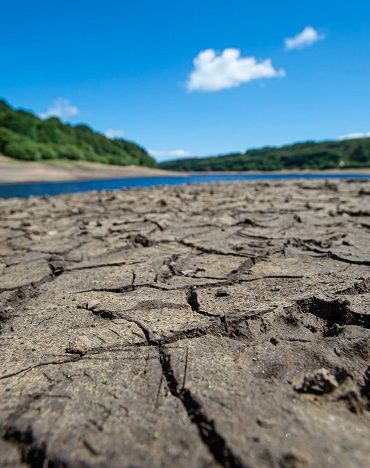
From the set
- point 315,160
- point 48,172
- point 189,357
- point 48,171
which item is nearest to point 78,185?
point 48,172

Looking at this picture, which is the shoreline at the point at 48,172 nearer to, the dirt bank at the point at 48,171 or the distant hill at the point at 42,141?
the dirt bank at the point at 48,171

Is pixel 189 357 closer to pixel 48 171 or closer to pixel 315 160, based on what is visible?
pixel 48 171

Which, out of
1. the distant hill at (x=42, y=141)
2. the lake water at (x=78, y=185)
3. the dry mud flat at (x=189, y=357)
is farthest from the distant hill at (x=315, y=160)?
the dry mud flat at (x=189, y=357)

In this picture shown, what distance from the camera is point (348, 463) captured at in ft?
2.31

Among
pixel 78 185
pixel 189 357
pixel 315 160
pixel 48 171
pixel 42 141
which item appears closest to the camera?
pixel 189 357

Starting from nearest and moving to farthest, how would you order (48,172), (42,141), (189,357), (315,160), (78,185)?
(189,357), (78,185), (48,172), (42,141), (315,160)

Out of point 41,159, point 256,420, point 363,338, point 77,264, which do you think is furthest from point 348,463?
point 41,159

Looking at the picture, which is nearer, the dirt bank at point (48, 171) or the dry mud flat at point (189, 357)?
the dry mud flat at point (189, 357)

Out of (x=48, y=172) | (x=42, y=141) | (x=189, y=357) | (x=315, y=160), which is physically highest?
(x=189, y=357)

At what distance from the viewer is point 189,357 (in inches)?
44.2

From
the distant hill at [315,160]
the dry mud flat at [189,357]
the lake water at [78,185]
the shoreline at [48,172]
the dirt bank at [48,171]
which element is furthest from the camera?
the distant hill at [315,160]

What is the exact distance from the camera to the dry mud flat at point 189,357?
0.78m

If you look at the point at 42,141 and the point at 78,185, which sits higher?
the point at 42,141

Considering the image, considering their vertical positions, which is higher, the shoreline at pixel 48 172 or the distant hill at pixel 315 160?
the shoreline at pixel 48 172
